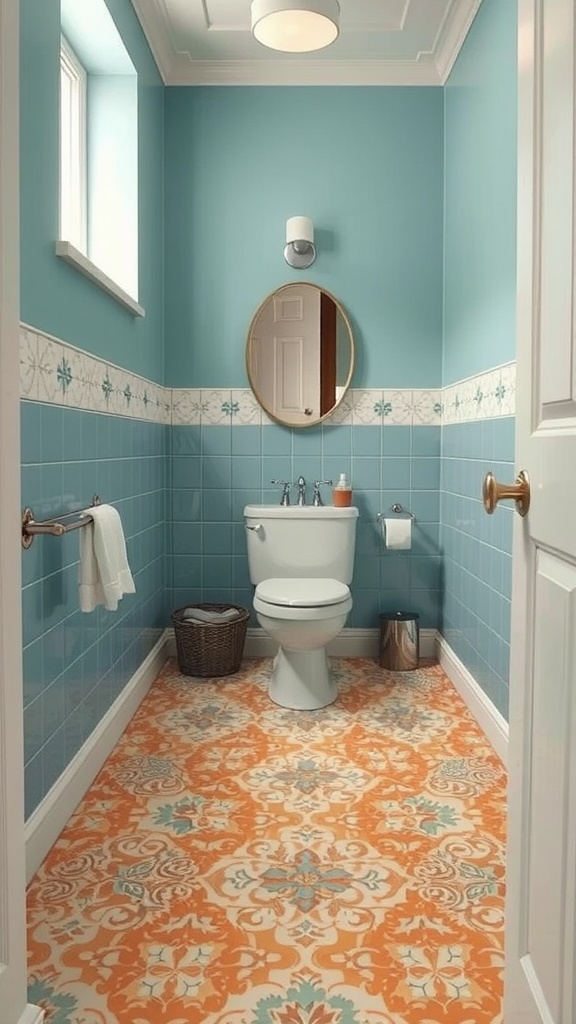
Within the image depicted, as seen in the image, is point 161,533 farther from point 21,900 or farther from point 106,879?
point 21,900

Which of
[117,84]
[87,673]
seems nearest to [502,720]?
[87,673]

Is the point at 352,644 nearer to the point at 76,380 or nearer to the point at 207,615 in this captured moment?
the point at 207,615

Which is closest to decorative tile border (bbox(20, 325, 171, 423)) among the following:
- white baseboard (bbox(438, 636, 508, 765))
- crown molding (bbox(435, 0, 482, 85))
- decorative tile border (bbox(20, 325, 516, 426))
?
decorative tile border (bbox(20, 325, 516, 426))

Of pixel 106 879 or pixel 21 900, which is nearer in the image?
pixel 21 900

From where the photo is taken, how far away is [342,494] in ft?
10.5

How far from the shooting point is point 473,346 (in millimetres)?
2736

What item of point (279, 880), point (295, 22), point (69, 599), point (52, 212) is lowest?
point (279, 880)

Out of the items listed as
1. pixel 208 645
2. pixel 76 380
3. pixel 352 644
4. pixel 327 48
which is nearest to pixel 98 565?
pixel 76 380

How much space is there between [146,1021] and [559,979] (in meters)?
0.72

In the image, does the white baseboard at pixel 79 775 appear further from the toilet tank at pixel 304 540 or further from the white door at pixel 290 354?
the white door at pixel 290 354

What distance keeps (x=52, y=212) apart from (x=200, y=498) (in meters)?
1.68

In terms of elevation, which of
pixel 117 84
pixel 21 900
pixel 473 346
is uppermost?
pixel 117 84

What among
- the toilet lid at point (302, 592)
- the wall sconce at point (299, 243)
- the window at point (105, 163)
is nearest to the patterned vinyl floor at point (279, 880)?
the toilet lid at point (302, 592)

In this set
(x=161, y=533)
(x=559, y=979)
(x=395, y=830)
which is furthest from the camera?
(x=161, y=533)
